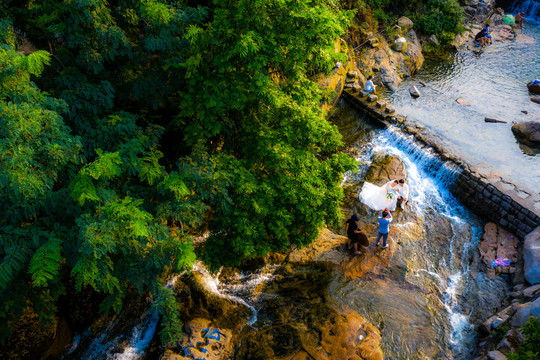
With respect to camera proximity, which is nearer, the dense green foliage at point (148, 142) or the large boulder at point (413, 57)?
the dense green foliage at point (148, 142)

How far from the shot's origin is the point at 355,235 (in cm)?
1000

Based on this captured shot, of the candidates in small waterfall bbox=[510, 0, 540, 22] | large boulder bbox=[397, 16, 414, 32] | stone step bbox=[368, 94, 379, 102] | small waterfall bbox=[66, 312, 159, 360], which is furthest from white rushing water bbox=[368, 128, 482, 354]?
small waterfall bbox=[510, 0, 540, 22]

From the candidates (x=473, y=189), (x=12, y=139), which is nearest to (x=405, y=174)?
(x=473, y=189)

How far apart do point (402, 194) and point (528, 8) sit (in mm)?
25646

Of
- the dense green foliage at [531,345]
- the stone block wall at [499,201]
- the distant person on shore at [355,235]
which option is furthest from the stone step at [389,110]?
the dense green foliage at [531,345]

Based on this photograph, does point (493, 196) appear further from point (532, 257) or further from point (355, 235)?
point (355, 235)

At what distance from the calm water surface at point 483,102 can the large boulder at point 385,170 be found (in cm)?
280

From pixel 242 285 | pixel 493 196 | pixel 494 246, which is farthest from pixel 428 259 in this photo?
pixel 242 285

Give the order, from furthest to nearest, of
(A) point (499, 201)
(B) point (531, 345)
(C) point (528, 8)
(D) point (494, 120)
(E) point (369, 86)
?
(C) point (528, 8) < (E) point (369, 86) < (D) point (494, 120) < (A) point (499, 201) < (B) point (531, 345)

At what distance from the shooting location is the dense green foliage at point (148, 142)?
227 inches

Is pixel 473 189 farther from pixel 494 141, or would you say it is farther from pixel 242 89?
pixel 242 89

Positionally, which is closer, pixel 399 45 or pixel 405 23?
pixel 399 45

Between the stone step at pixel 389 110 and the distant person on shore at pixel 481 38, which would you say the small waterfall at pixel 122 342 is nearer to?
the stone step at pixel 389 110

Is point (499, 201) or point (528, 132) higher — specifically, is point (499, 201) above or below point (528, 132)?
below
